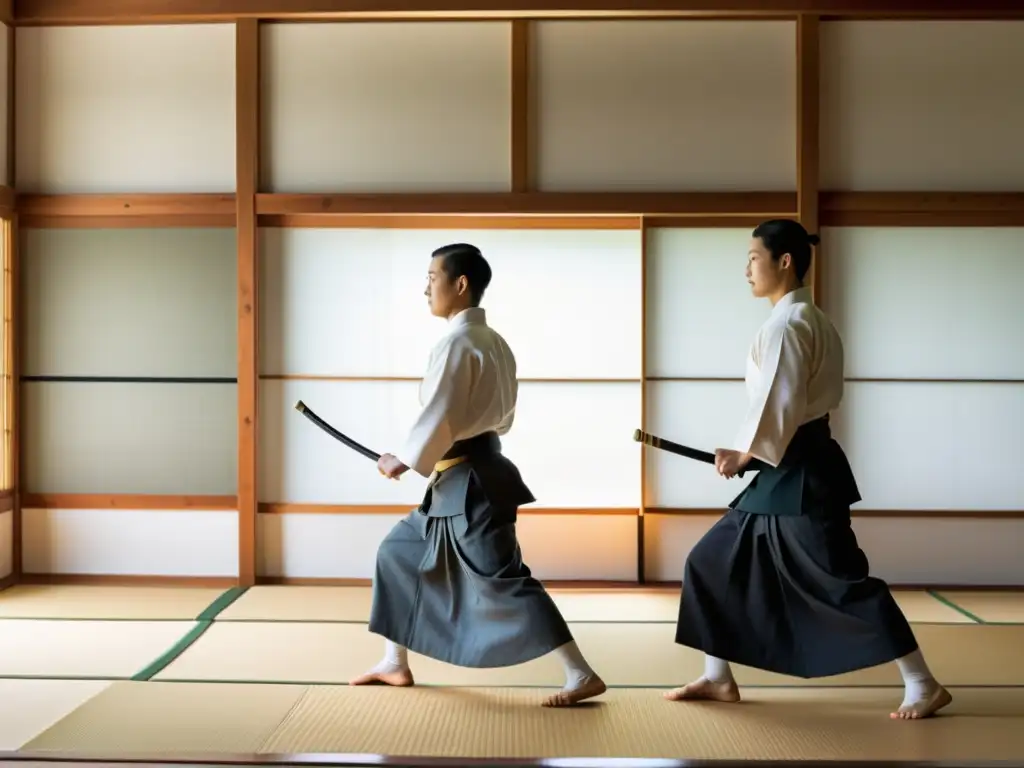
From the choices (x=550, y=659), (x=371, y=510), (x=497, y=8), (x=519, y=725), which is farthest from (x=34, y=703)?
(x=497, y=8)

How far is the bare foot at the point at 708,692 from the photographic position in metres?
2.88

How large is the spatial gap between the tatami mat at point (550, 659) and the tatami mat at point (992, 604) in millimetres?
173

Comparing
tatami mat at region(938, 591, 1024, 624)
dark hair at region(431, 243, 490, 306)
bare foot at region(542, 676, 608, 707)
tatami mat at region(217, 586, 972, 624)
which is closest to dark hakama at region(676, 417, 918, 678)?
bare foot at region(542, 676, 608, 707)

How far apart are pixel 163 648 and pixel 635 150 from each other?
293cm

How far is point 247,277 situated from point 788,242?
264cm

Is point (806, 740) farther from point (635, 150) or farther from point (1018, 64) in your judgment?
point (1018, 64)

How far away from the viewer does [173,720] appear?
2.66m

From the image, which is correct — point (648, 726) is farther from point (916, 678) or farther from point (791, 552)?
point (916, 678)

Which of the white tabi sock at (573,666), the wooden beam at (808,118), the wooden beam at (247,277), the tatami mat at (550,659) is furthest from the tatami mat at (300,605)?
the wooden beam at (808,118)

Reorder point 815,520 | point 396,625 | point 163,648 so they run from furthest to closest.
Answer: point 163,648 → point 396,625 → point 815,520

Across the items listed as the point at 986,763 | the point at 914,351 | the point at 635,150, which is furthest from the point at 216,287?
the point at 986,763

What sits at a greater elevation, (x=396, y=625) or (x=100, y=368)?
(x=100, y=368)

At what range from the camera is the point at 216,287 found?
15.3ft

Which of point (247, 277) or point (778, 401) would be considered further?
point (247, 277)
